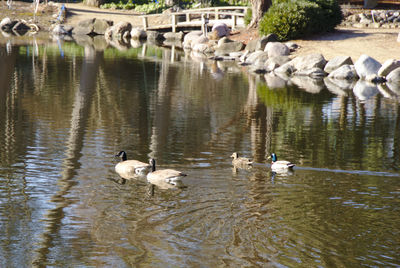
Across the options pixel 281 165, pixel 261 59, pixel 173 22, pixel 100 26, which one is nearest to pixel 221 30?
pixel 173 22

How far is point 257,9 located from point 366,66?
13.1 m

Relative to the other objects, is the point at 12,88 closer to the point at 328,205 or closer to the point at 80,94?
the point at 80,94

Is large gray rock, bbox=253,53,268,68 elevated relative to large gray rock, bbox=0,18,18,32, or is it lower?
lower

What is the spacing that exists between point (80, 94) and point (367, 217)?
46.0ft

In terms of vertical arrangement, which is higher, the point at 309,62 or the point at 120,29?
the point at 120,29

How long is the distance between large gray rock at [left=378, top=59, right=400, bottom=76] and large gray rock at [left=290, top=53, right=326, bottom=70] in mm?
3096

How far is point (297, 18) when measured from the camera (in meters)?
34.5

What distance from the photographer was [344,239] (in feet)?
30.6

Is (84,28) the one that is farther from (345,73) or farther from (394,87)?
(394,87)

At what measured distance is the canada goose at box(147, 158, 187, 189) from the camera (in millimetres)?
11680

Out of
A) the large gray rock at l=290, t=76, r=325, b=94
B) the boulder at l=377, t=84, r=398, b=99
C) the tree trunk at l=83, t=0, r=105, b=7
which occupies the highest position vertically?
the tree trunk at l=83, t=0, r=105, b=7

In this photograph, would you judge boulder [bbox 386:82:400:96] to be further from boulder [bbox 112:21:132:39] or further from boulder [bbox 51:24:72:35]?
boulder [bbox 51:24:72:35]

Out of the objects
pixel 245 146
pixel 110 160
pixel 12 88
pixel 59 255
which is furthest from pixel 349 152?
pixel 12 88

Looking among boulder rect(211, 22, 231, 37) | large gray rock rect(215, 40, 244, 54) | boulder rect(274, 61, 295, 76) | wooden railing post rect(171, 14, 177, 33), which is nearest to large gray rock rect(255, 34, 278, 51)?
large gray rock rect(215, 40, 244, 54)
